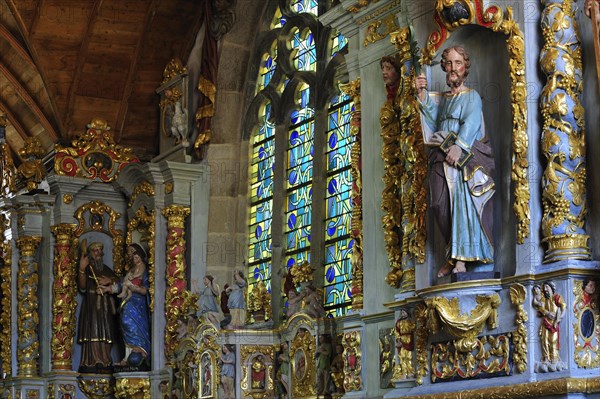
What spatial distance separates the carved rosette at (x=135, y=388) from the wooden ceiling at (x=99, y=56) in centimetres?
375

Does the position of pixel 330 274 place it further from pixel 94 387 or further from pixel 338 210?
pixel 94 387

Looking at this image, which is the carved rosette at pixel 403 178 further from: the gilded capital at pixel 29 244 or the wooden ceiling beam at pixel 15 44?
the wooden ceiling beam at pixel 15 44

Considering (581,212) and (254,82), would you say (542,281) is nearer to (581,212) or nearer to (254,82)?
(581,212)

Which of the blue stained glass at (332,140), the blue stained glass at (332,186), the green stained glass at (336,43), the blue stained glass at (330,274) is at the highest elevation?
the green stained glass at (336,43)

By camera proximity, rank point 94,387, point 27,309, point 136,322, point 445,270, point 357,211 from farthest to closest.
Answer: point 27,309 < point 94,387 < point 136,322 < point 357,211 < point 445,270

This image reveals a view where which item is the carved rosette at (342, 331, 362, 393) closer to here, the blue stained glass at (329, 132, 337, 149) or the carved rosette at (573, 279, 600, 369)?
the carved rosette at (573, 279, 600, 369)

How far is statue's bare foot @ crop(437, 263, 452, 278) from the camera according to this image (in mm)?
11430

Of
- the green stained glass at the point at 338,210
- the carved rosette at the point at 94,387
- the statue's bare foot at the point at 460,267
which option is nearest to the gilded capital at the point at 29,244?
the carved rosette at the point at 94,387

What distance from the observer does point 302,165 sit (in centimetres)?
1755

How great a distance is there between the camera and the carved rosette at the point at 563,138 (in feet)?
35.0

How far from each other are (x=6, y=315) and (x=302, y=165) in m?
5.68

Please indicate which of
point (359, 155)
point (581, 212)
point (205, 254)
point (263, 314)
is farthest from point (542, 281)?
point (205, 254)

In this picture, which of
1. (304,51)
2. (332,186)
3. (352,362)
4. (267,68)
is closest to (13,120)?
(267,68)

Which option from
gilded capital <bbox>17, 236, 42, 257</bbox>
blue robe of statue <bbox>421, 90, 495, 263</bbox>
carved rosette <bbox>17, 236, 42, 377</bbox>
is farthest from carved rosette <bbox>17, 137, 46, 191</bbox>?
blue robe of statue <bbox>421, 90, 495, 263</bbox>
